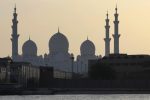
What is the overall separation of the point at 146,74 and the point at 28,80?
40.7 meters

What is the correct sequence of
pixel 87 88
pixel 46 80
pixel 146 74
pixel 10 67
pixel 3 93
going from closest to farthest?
pixel 3 93 → pixel 10 67 → pixel 87 88 → pixel 46 80 → pixel 146 74

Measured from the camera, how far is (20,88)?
454ft

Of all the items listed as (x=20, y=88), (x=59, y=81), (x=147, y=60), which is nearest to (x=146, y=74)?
(x=147, y=60)

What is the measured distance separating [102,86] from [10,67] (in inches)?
910

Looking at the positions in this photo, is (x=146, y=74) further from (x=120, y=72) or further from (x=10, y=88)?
(x=10, y=88)

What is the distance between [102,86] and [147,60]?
31.4m

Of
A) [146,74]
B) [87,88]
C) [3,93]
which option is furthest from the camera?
[146,74]

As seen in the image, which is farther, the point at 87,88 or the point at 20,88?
the point at 87,88

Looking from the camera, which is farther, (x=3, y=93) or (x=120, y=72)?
(x=120, y=72)

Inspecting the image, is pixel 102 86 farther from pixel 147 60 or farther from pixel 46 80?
pixel 147 60

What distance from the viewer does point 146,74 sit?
188 m

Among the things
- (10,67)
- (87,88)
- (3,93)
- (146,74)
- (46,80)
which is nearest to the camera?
(3,93)

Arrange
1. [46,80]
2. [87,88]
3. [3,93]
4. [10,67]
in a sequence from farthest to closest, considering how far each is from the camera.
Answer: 1. [46,80]
2. [87,88]
3. [10,67]
4. [3,93]

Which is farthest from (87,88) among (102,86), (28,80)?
(28,80)
